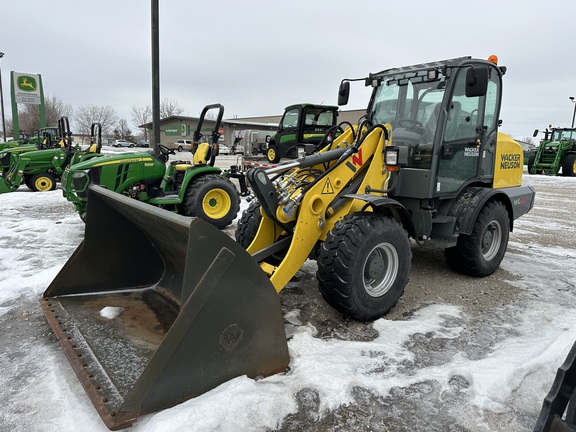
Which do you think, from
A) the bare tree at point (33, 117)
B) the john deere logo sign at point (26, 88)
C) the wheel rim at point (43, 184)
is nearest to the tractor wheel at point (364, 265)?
the wheel rim at point (43, 184)

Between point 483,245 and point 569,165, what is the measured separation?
64.5ft

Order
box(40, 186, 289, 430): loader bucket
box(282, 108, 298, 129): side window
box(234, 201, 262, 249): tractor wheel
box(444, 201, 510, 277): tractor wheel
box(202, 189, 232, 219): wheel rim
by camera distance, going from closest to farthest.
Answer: box(40, 186, 289, 430): loader bucket < box(234, 201, 262, 249): tractor wheel < box(444, 201, 510, 277): tractor wheel < box(202, 189, 232, 219): wheel rim < box(282, 108, 298, 129): side window

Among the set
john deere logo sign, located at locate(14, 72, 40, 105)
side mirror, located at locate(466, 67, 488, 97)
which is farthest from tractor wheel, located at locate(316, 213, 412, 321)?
john deere logo sign, located at locate(14, 72, 40, 105)

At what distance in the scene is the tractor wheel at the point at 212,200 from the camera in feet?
22.5

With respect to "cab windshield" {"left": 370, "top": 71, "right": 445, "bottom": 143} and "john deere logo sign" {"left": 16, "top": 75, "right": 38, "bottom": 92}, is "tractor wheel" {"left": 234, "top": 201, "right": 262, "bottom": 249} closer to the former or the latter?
"cab windshield" {"left": 370, "top": 71, "right": 445, "bottom": 143}

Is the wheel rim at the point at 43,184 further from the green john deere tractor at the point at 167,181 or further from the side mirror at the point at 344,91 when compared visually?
the side mirror at the point at 344,91

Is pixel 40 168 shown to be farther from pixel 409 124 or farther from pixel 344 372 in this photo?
pixel 344 372

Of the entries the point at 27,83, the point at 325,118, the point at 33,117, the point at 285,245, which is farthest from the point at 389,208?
the point at 33,117

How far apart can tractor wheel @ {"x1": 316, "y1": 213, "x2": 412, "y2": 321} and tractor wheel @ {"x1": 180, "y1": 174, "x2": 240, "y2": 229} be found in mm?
3951

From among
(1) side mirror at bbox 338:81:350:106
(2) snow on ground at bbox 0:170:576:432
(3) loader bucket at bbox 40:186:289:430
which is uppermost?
(1) side mirror at bbox 338:81:350:106

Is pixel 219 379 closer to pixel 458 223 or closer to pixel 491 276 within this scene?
pixel 458 223

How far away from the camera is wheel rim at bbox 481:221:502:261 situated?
4801 millimetres

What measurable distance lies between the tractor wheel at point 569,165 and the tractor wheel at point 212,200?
19.9 meters

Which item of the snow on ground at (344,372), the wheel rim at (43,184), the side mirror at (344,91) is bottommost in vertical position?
the wheel rim at (43,184)
